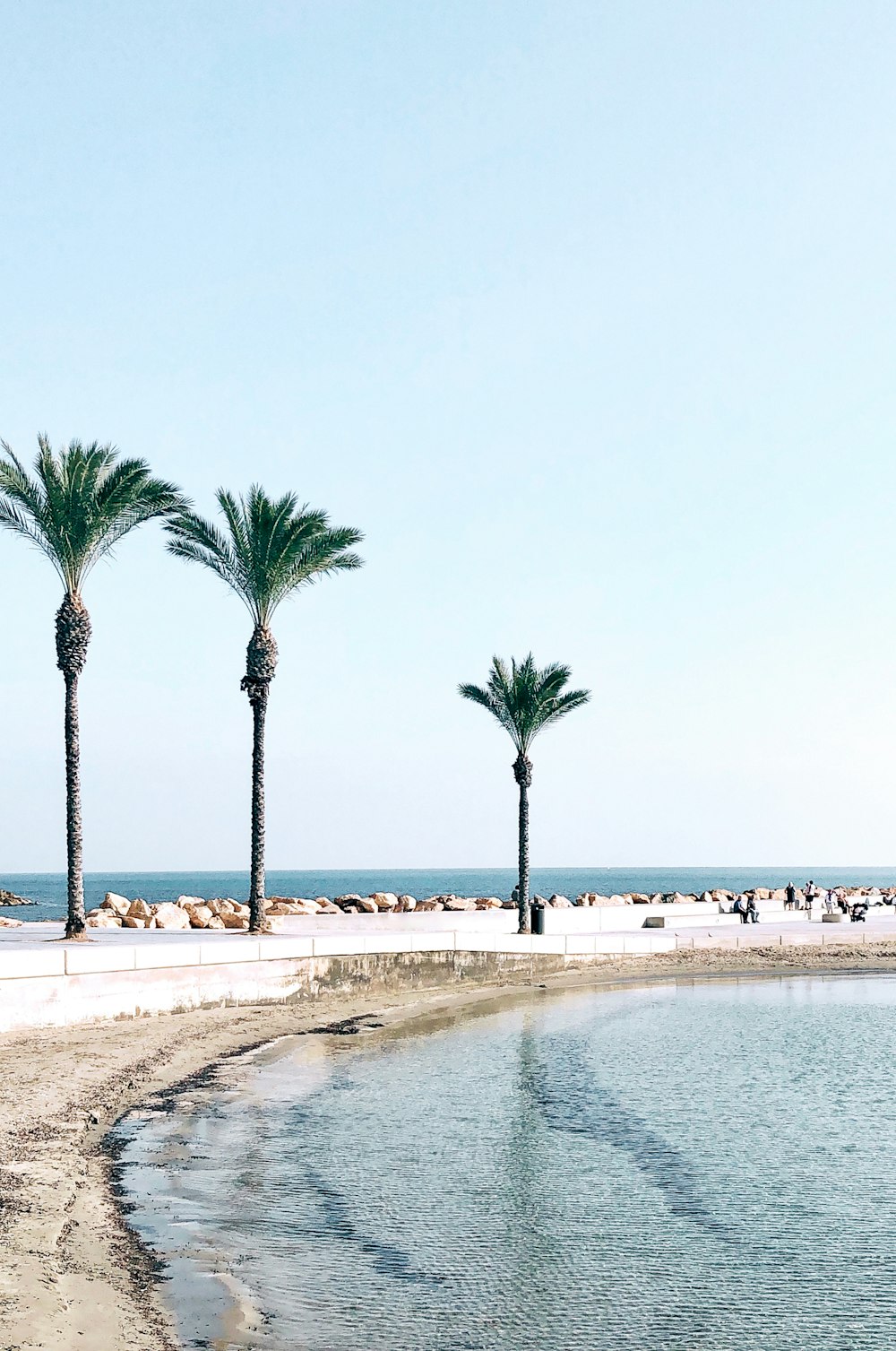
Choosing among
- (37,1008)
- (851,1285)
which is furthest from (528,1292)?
(37,1008)

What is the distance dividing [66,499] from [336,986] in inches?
440

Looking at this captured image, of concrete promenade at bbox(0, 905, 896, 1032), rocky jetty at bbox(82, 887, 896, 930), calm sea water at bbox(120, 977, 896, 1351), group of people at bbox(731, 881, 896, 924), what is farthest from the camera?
group of people at bbox(731, 881, 896, 924)

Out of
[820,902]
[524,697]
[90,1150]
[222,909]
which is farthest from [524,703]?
[90,1150]

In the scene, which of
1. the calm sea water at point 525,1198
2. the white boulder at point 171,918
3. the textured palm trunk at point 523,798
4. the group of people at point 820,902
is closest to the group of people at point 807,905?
the group of people at point 820,902

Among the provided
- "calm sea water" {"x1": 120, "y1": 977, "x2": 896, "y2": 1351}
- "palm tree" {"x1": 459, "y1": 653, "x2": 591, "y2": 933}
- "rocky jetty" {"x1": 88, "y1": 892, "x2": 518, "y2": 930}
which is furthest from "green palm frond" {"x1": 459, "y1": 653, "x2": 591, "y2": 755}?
"calm sea water" {"x1": 120, "y1": 977, "x2": 896, "y2": 1351}

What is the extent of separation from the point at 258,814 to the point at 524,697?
1249 centimetres

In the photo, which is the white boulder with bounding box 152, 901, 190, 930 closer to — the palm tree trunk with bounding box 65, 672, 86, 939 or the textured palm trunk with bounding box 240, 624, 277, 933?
the textured palm trunk with bounding box 240, 624, 277, 933

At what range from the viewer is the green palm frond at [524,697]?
39.5 m

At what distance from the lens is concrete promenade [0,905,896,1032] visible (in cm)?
1777

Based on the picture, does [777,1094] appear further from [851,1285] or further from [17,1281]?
[17,1281]

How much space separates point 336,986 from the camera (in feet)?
77.1

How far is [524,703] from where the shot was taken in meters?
39.6

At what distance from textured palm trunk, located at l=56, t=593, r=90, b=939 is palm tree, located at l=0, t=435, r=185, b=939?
0.7 inches

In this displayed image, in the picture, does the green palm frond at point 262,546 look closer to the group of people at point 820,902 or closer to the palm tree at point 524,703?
the palm tree at point 524,703
